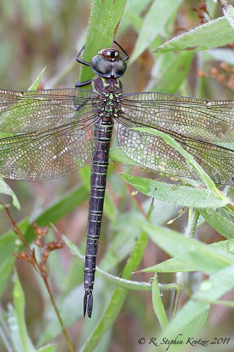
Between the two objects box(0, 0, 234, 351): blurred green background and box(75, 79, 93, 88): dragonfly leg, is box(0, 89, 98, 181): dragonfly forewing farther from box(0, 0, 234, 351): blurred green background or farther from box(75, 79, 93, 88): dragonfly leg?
box(0, 0, 234, 351): blurred green background

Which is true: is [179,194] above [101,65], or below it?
below

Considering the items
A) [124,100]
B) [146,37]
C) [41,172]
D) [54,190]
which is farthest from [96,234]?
[54,190]

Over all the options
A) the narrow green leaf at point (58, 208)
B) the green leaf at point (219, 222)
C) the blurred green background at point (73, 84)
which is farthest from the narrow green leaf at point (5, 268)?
the green leaf at point (219, 222)

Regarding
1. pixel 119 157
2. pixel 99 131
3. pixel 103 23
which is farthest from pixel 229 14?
pixel 99 131

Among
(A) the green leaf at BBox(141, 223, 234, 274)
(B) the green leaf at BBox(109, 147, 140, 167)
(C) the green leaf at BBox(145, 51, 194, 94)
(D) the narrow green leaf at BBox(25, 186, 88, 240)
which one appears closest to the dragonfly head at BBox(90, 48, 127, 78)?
(B) the green leaf at BBox(109, 147, 140, 167)

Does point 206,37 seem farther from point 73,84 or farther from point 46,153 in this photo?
point 73,84

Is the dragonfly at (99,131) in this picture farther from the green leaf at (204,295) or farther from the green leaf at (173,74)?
the green leaf at (204,295)

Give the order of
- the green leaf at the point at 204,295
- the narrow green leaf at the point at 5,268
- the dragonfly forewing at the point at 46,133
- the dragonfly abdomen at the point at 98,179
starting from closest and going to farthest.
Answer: the green leaf at the point at 204,295 < the dragonfly forewing at the point at 46,133 < the dragonfly abdomen at the point at 98,179 < the narrow green leaf at the point at 5,268
